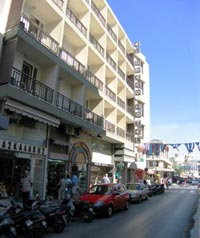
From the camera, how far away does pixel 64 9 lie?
18750 mm

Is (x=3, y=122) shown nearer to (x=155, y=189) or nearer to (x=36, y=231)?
(x=36, y=231)

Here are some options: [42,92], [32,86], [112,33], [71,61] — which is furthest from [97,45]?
[32,86]

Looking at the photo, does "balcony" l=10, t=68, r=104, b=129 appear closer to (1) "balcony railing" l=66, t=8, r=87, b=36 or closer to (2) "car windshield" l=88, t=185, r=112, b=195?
(2) "car windshield" l=88, t=185, r=112, b=195

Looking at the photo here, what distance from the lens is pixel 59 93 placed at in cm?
1784

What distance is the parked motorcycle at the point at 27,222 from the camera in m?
8.45

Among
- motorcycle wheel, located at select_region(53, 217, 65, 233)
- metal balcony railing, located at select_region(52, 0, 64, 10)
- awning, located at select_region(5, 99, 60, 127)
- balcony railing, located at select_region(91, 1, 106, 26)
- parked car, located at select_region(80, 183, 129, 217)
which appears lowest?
motorcycle wheel, located at select_region(53, 217, 65, 233)

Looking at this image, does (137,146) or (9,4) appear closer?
(9,4)

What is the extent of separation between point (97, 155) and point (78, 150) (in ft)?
13.1

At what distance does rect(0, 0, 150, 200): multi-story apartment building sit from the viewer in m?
14.3

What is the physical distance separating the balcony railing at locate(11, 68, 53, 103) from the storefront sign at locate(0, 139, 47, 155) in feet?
8.91

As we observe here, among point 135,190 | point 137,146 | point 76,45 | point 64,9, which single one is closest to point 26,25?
point 64,9

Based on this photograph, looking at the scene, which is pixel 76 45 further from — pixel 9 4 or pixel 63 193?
pixel 63 193

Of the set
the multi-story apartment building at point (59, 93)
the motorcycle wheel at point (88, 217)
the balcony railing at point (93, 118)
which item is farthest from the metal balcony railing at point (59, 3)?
the motorcycle wheel at point (88, 217)

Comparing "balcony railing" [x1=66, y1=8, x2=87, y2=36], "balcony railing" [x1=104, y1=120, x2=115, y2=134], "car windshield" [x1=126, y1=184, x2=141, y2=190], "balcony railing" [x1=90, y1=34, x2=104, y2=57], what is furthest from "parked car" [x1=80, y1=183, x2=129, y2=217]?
"balcony railing" [x1=90, y1=34, x2=104, y2=57]
